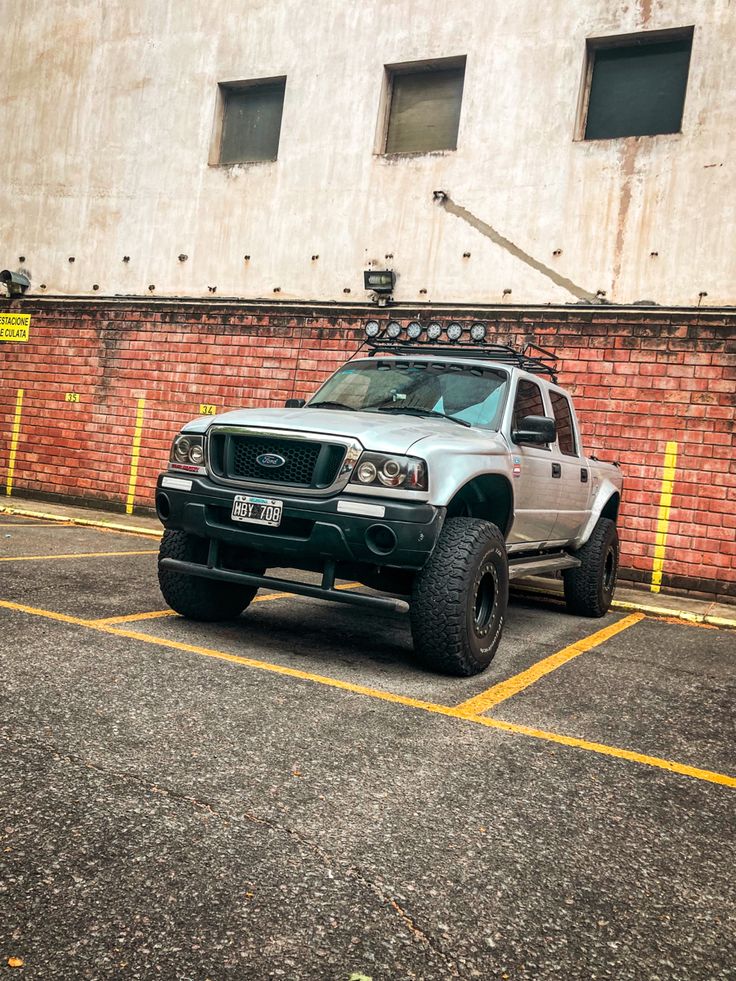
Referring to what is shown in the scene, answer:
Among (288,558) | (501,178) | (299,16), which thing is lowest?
(288,558)

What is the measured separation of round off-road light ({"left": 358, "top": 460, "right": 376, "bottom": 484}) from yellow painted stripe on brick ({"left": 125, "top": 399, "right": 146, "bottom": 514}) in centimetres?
957

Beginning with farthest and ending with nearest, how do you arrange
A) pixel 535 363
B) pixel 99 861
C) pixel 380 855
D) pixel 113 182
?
pixel 113 182 < pixel 535 363 < pixel 380 855 < pixel 99 861

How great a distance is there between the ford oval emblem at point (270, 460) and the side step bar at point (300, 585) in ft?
2.16

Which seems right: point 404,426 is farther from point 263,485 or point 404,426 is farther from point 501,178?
point 501,178

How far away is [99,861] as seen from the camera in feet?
8.23

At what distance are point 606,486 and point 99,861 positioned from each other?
6.69 metres

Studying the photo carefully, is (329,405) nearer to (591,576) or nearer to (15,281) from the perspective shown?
(591,576)

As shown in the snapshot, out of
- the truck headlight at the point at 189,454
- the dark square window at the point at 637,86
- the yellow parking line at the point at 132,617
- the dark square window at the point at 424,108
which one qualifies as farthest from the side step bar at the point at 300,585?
the dark square window at the point at 424,108

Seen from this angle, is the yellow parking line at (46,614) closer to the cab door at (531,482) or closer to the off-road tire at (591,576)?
the cab door at (531,482)

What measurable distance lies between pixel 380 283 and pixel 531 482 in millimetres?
6229

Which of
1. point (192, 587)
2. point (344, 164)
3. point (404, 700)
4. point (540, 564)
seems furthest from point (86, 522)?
point (404, 700)

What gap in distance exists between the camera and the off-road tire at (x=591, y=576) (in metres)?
7.98

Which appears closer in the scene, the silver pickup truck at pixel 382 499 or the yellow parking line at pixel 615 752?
the yellow parking line at pixel 615 752

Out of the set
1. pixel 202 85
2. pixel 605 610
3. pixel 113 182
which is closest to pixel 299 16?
pixel 202 85
